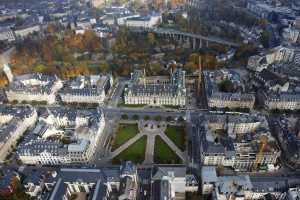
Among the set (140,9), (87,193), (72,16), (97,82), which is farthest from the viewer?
(140,9)

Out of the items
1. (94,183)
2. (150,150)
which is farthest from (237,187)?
(94,183)

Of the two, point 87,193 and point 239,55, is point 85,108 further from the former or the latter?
point 239,55

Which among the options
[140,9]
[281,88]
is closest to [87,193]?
[281,88]

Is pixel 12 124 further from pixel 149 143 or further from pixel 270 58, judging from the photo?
pixel 270 58

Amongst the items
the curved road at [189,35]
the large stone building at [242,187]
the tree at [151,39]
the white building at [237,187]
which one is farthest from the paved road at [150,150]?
the curved road at [189,35]

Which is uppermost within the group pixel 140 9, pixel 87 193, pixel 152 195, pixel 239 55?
pixel 140 9

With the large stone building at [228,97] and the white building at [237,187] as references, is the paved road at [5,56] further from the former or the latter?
the white building at [237,187]
